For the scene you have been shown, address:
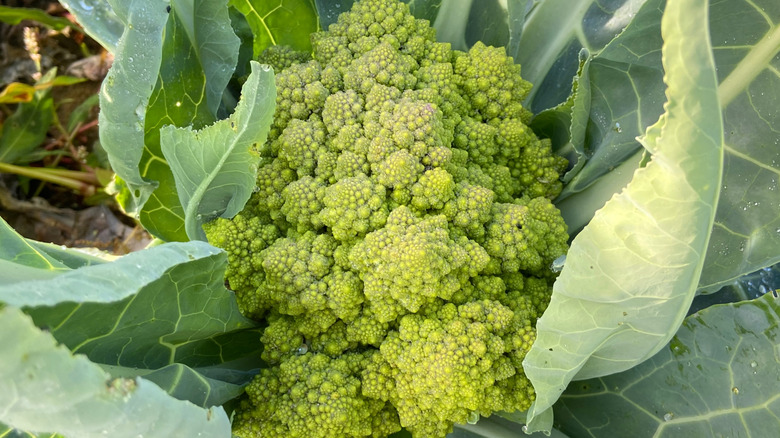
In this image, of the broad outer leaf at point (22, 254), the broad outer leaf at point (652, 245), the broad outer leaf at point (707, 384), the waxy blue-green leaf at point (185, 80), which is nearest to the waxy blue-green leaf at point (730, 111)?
the broad outer leaf at point (707, 384)

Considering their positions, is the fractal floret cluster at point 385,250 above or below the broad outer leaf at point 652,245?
below

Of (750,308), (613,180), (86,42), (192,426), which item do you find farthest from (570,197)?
(86,42)

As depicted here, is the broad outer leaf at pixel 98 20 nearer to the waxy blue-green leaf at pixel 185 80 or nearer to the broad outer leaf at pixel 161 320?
the waxy blue-green leaf at pixel 185 80

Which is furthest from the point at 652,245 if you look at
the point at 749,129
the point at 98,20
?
the point at 98,20

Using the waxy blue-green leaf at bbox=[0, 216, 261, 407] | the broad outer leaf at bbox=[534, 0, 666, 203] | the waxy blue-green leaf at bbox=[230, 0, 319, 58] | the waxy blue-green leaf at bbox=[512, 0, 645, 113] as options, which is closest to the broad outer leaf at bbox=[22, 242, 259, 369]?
the waxy blue-green leaf at bbox=[0, 216, 261, 407]

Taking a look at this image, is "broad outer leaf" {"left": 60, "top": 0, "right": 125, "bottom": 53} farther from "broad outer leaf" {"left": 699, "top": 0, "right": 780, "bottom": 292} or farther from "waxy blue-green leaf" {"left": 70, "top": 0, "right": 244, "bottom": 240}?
"broad outer leaf" {"left": 699, "top": 0, "right": 780, "bottom": 292}

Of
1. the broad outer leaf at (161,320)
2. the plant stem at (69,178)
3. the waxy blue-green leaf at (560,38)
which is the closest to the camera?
the broad outer leaf at (161,320)
